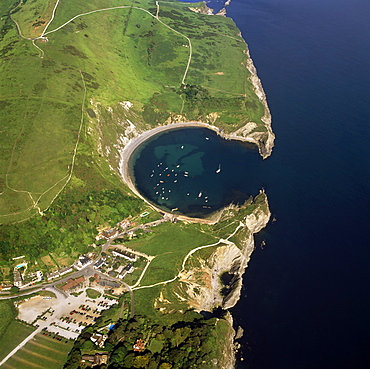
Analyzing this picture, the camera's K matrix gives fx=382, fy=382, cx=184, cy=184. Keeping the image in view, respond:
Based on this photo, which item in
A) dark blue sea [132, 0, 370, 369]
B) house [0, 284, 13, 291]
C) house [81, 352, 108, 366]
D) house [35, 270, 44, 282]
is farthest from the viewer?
house [35, 270, 44, 282]

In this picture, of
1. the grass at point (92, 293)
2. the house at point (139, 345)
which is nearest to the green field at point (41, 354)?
the grass at point (92, 293)

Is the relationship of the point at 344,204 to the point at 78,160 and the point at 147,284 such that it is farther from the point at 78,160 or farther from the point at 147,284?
the point at 78,160

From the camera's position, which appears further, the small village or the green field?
the small village

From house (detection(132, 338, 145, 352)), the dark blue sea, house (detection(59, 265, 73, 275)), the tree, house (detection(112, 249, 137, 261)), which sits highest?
the dark blue sea

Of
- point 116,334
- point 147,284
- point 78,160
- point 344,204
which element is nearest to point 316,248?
point 344,204

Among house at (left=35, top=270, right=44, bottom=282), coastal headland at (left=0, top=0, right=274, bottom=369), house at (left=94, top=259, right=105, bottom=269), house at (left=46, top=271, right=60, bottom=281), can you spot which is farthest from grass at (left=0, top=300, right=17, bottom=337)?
house at (left=94, top=259, right=105, bottom=269)

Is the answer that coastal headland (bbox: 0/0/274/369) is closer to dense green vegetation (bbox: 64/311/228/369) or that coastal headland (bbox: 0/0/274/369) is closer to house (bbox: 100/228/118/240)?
dense green vegetation (bbox: 64/311/228/369)

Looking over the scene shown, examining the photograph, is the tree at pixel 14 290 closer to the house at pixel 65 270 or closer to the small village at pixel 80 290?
the small village at pixel 80 290
